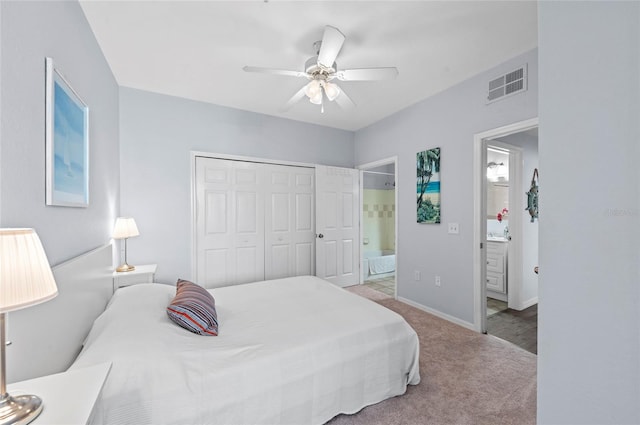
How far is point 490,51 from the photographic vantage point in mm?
2348

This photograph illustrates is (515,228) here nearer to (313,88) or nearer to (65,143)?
(313,88)

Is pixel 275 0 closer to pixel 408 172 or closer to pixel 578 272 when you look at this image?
pixel 578 272

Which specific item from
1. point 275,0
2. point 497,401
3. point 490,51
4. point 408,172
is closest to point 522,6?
point 490,51

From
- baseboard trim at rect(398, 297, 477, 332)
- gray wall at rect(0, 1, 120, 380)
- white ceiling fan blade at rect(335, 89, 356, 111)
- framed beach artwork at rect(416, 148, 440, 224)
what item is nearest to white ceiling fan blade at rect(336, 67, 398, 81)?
white ceiling fan blade at rect(335, 89, 356, 111)

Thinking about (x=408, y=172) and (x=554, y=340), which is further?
(x=408, y=172)

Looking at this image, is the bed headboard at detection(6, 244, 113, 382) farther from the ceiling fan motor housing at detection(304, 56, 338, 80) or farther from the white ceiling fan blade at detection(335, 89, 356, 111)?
the white ceiling fan blade at detection(335, 89, 356, 111)

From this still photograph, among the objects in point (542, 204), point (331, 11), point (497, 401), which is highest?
point (331, 11)

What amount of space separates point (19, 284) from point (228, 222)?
296 centimetres

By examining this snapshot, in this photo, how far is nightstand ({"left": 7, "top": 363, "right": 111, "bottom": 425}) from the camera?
2.37ft

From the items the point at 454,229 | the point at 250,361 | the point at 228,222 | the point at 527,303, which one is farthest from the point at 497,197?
the point at 250,361

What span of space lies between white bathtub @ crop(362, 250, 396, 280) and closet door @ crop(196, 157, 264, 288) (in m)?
2.20

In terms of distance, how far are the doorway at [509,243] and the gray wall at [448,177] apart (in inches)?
3.3

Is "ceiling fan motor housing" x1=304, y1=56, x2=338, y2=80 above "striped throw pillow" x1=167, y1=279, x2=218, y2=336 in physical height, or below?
above

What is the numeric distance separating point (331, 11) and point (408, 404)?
8.90 feet
